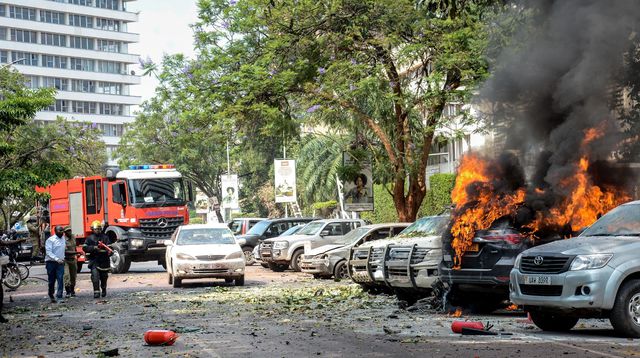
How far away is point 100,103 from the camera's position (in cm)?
14062

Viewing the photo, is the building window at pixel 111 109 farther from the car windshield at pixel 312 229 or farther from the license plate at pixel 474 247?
the license plate at pixel 474 247

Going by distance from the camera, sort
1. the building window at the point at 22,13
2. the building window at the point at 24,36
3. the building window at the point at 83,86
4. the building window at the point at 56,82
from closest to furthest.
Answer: the building window at the point at 22,13
the building window at the point at 24,36
the building window at the point at 56,82
the building window at the point at 83,86

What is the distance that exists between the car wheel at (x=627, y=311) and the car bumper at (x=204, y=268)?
14.9 meters

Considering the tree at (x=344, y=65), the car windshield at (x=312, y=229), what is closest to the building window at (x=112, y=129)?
the car windshield at (x=312, y=229)

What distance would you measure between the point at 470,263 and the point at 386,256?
2964 mm

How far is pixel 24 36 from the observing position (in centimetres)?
12850

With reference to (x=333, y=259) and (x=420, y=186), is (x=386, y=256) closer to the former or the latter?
(x=333, y=259)

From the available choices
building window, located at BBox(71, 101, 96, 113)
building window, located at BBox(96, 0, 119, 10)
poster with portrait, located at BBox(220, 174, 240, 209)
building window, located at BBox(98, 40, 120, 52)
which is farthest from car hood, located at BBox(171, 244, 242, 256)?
building window, located at BBox(98, 40, 120, 52)

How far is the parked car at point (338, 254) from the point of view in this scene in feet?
79.9

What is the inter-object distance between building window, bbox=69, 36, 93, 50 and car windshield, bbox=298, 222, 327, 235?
355ft

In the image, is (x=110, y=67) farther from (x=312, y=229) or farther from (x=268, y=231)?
(x=312, y=229)

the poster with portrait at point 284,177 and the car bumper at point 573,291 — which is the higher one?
the poster with portrait at point 284,177

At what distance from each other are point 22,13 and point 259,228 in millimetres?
97542

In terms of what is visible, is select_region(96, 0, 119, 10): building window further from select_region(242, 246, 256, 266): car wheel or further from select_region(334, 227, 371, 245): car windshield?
select_region(334, 227, 371, 245): car windshield
